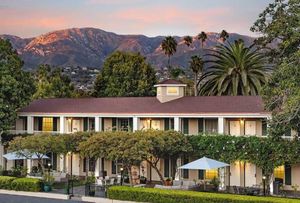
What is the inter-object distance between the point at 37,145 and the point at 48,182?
3.91m

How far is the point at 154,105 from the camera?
154ft

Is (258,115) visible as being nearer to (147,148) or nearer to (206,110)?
(206,110)

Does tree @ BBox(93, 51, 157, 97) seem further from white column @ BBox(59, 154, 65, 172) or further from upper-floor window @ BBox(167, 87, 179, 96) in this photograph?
upper-floor window @ BBox(167, 87, 179, 96)

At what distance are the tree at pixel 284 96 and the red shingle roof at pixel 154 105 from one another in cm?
764

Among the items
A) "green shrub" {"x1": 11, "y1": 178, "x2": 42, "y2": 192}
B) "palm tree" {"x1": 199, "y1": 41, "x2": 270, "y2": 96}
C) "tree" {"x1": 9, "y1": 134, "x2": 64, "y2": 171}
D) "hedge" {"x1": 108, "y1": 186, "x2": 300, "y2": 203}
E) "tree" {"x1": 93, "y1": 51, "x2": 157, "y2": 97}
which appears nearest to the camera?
"hedge" {"x1": 108, "y1": 186, "x2": 300, "y2": 203}

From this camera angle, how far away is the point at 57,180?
45.0m

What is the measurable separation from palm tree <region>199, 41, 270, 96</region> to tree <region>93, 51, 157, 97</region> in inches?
553

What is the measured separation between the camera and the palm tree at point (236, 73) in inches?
2349

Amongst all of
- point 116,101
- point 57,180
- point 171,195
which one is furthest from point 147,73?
point 171,195

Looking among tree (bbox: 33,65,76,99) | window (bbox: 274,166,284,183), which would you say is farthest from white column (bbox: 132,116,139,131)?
tree (bbox: 33,65,76,99)

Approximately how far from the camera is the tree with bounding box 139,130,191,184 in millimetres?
38594

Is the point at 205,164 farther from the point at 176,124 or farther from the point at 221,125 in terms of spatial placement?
the point at 176,124

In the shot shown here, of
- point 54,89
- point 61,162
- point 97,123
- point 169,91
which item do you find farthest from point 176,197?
point 54,89

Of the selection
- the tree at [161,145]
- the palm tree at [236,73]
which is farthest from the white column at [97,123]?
the palm tree at [236,73]
